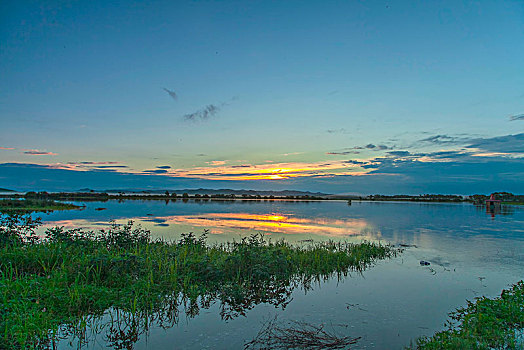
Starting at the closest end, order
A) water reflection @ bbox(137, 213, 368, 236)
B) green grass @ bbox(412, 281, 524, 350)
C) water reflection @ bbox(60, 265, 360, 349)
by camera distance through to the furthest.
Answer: green grass @ bbox(412, 281, 524, 350)
water reflection @ bbox(60, 265, 360, 349)
water reflection @ bbox(137, 213, 368, 236)

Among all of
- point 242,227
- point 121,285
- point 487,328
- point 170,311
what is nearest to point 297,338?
point 170,311

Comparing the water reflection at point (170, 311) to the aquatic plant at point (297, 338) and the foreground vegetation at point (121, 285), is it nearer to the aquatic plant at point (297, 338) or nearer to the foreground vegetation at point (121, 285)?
the foreground vegetation at point (121, 285)

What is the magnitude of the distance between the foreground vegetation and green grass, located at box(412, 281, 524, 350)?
4.19 m

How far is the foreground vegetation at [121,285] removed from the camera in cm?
667

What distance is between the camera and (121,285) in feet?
29.4

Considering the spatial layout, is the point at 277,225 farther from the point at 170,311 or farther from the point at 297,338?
the point at 297,338

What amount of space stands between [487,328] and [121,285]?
9.33m

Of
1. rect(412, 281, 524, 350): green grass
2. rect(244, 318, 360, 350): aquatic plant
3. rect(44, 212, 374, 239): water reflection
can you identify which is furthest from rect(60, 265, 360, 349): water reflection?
rect(44, 212, 374, 239): water reflection

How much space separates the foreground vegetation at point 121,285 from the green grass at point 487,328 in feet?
13.7

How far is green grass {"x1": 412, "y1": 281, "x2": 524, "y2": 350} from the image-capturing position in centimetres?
621

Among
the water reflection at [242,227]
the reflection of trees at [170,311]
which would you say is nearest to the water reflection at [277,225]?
the water reflection at [242,227]

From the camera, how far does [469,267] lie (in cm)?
1409

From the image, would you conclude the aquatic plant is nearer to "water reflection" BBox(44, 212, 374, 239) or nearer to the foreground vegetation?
the foreground vegetation

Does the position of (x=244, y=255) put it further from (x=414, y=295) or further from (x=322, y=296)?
(x=414, y=295)
